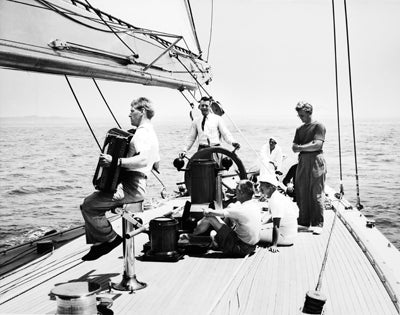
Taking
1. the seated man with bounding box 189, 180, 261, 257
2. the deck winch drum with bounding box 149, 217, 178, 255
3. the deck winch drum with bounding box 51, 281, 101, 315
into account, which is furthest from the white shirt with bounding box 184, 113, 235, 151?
the deck winch drum with bounding box 51, 281, 101, 315

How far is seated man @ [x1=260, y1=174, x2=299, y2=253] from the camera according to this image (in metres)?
5.77

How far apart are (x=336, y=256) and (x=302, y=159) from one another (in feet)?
5.16

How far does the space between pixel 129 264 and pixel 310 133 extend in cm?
310

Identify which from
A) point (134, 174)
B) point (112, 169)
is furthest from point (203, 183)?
point (112, 169)

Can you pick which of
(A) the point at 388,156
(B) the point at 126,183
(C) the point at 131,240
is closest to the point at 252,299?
(C) the point at 131,240

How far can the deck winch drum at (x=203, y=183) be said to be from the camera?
621 cm

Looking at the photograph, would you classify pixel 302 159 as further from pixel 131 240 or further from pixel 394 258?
pixel 131 240

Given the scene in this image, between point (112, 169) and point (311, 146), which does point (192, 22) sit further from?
point (112, 169)

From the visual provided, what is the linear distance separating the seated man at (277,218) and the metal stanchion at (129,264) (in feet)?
5.53

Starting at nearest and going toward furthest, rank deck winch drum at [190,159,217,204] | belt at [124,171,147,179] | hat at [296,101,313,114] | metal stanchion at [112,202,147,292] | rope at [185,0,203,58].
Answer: metal stanchion at [112,202,147,292], belt at [124,171,147,179], deck winch drum at [190,159,217,204], hat at [296,101,313,114], rope at [185,0,203,58]

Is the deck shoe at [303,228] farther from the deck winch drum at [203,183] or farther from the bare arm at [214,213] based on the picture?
the bare arm at [214,213]

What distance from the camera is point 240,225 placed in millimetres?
5438

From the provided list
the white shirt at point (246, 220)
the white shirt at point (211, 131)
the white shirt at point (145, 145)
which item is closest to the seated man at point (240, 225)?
the white shirt at point (246, 220)

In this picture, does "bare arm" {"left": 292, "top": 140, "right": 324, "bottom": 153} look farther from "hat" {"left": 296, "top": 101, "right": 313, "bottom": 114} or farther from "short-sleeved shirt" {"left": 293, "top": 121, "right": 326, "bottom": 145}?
"hat" {"left": 296, "top": 101, "right": 313, "bottom": 114}
